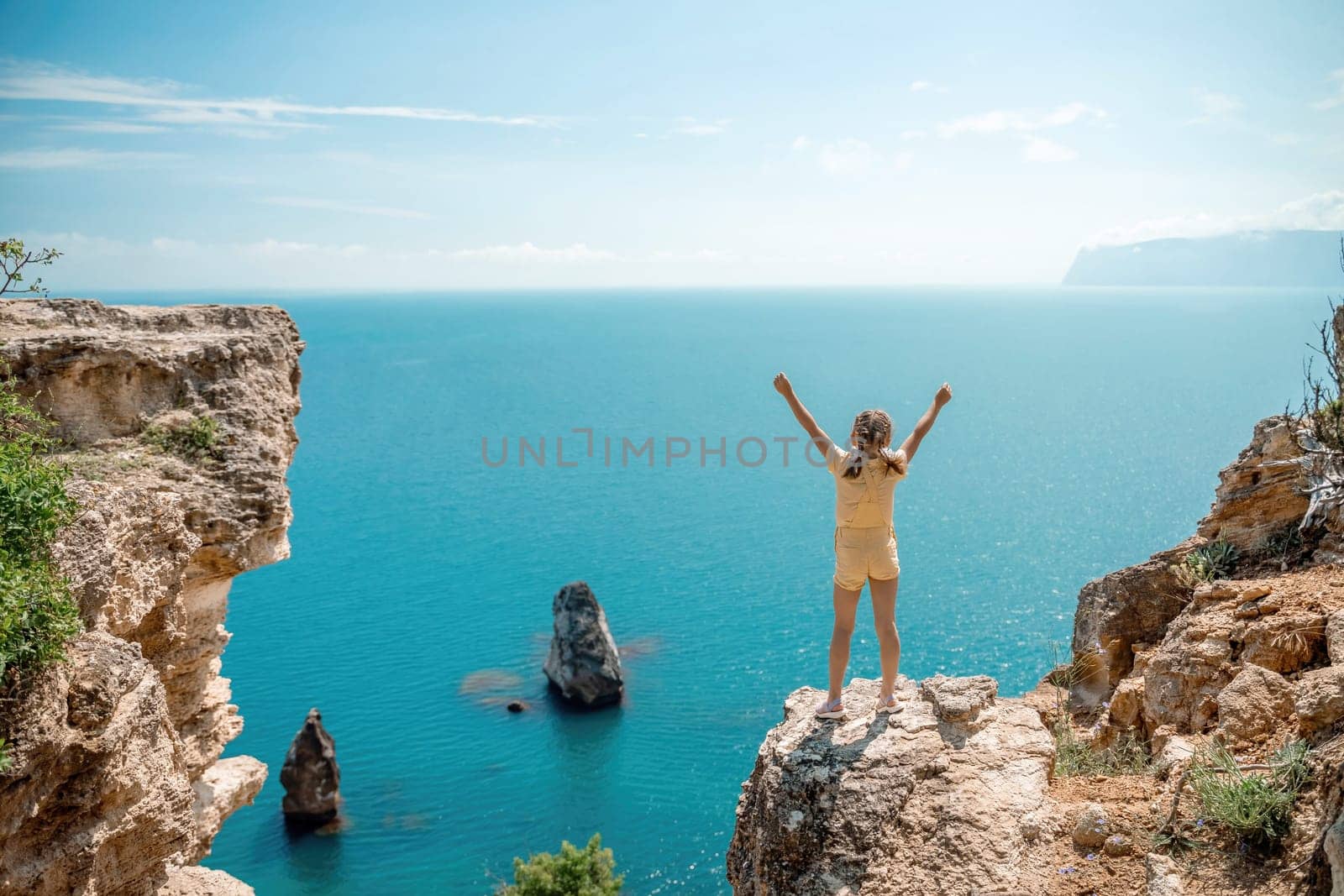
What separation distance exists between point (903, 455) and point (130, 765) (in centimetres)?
756

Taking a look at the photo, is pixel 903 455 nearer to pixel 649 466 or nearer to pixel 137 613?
pixel 137 613

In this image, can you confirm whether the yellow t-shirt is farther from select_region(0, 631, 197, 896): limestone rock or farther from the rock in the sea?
the rock in the sea

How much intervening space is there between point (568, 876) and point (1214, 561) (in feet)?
56.7

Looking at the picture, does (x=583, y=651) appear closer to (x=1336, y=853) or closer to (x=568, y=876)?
(x=568, y=876)

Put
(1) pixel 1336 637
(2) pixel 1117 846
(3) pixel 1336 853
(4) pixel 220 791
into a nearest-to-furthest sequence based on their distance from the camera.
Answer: (3) pixel 1336 853 → (2) pixel 1117 846 → (1) pixel 1336 637 → (4) pixel 220 791

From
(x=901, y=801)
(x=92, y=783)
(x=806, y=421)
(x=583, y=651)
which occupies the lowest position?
(x=583, y=651)

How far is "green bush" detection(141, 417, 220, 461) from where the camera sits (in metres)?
12.4

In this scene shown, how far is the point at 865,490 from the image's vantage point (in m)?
7.23

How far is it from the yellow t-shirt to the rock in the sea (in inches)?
1115

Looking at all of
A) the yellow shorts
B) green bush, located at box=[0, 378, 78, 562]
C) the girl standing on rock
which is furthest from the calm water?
the yellow shorts

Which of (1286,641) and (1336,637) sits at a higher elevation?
(1336,637)

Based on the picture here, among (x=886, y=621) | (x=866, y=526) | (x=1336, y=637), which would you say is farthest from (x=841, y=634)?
(x=1336, y=637)

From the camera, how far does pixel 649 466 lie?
270 feet

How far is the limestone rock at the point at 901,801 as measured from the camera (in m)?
6.16
